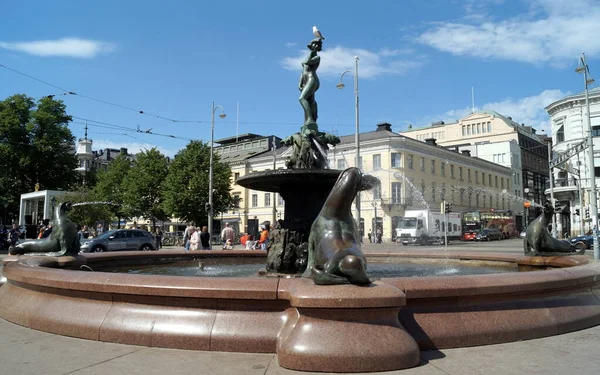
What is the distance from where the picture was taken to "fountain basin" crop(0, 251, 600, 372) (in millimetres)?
4453

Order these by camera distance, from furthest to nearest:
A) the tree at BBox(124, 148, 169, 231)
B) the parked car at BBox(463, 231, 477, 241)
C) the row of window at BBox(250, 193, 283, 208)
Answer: the row of window at BBox(250, 193, 283, 208) → the tree at BBox(124, 148, 169, 231) → the parked car at BBox(463, 231, 477, 241)

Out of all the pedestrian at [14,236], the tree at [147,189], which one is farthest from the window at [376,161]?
the pedestrian at [14,236]

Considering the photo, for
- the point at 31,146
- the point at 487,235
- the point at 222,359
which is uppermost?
the point at 31,146

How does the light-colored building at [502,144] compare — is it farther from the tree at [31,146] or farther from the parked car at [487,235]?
the tree at [31,146]

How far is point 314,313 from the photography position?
→ 180 inches

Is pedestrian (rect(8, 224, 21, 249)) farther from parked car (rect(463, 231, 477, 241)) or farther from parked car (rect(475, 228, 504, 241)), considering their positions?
parked car (rect(475, 228, 504, 241))

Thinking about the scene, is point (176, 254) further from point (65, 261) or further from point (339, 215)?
point (339, 215)

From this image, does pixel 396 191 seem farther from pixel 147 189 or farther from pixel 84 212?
pixel 84 212

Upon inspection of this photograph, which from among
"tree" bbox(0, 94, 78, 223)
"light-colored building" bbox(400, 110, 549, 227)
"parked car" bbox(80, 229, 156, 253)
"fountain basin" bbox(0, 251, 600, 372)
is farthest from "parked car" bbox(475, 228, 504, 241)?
"fountain basin" bbox(0, 251, 600, 372)

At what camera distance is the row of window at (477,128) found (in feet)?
268

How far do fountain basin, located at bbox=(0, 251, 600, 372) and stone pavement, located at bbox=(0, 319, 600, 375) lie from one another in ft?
0.49

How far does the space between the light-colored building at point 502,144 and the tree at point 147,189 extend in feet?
158

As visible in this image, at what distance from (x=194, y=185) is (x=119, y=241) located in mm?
22096

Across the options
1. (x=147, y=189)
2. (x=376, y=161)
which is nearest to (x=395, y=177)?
(x=376, y=161)
